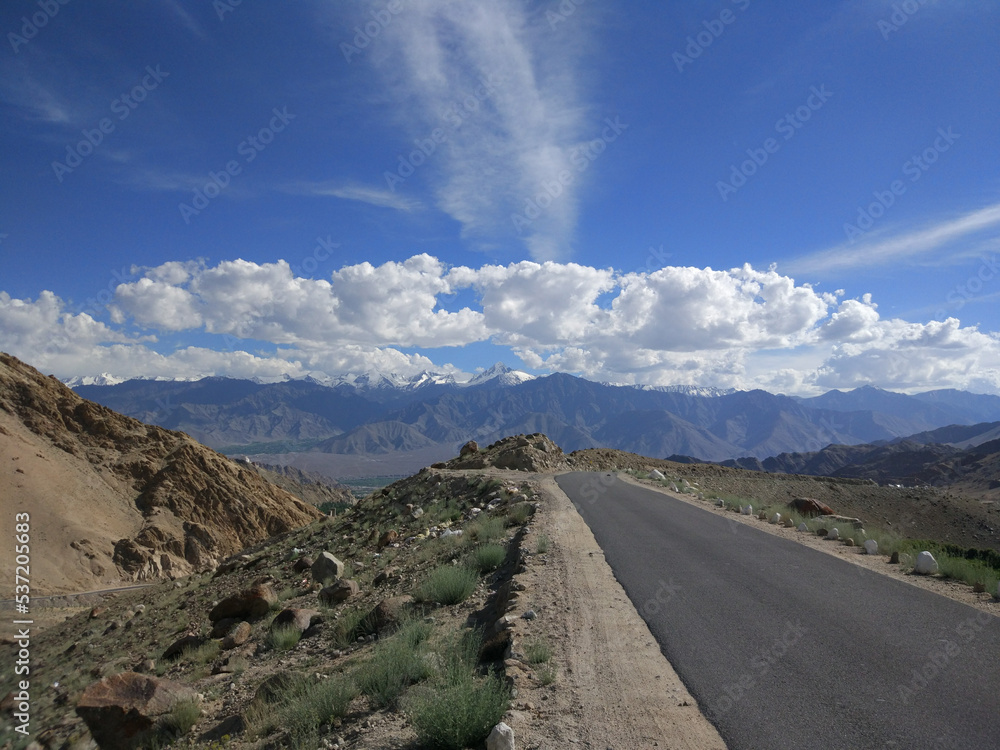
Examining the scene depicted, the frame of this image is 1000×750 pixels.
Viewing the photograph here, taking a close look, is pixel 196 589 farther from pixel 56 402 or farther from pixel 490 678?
pixel 56 402

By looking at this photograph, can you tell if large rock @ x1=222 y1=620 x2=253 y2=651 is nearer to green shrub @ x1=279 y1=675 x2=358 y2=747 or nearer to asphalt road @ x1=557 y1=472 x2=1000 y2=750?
green shrub @ x1=279 y1=675 x2=358 y2=747

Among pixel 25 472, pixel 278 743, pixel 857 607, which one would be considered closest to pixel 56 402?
pixel 25 472

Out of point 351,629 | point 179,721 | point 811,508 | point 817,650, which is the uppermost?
point 817,650

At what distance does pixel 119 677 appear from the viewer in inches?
318

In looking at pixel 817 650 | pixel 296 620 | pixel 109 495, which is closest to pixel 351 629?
pixel 296 620

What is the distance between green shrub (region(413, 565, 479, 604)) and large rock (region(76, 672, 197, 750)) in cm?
380

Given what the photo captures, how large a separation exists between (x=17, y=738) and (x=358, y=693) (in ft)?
30.6

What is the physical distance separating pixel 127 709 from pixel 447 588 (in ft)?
16.0

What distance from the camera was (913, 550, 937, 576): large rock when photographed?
10586mm

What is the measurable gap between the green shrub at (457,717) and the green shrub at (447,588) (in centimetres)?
467

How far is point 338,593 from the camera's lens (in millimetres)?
11812

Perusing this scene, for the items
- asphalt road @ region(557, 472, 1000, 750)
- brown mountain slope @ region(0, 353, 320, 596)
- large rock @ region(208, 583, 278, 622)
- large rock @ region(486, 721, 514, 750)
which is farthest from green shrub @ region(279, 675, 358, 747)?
brown mountain slope @ region(0, 353, 320, 596)

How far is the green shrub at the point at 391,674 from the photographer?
19.5 feet

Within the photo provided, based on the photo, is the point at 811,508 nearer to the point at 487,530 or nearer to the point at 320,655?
the point at 487,530
